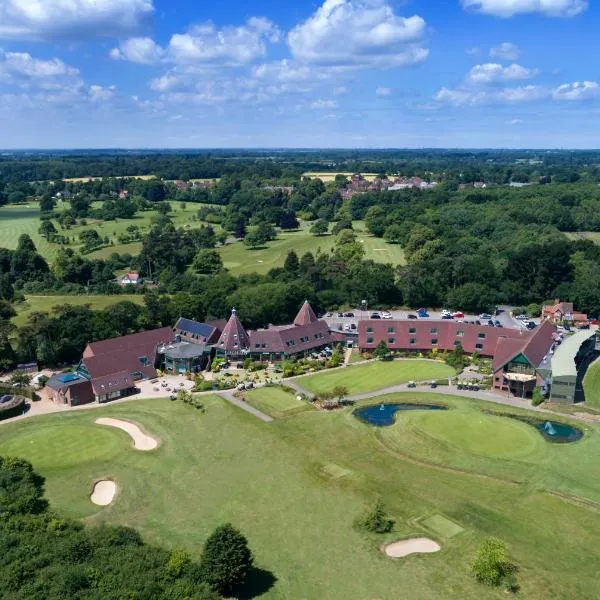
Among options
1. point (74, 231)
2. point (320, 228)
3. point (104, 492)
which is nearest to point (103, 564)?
point (104, 492)

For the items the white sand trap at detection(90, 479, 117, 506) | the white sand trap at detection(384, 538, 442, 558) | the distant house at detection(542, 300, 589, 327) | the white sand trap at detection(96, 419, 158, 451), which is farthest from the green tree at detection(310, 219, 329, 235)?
the white sand trap at detection(384, 538, 442, 558)

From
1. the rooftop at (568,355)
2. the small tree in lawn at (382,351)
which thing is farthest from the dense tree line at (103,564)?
the small tree in lawn at (382,351)

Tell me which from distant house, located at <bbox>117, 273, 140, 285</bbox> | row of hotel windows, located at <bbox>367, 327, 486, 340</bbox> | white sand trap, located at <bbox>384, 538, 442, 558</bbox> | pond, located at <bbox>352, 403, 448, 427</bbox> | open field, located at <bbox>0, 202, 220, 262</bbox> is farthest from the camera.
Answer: open field, located at <bbox>0, 202, 220, 262</bbox>

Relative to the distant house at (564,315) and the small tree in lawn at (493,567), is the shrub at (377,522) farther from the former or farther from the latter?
the distant house at (564,315)

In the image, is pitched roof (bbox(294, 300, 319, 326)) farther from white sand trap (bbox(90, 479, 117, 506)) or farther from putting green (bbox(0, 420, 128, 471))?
white sand trap (bbox(90, 479, 117, 506))

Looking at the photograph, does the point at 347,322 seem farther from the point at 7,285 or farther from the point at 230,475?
the point at 7,285

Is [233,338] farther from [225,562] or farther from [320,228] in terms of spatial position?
[320,228]

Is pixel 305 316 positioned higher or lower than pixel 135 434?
higher

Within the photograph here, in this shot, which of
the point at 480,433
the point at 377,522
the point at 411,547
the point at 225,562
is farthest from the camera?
the point at 480,433
